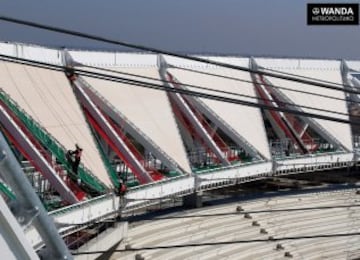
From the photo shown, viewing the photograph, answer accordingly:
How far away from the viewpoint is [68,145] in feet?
27.1

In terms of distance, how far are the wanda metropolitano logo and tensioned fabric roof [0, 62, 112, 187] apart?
378 cm

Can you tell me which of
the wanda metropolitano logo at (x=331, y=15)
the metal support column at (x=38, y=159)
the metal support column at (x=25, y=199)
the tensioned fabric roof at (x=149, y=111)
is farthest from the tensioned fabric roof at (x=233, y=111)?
the metal support column at (x=25, y=199)

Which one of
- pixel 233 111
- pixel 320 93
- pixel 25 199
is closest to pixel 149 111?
pixel 233 111

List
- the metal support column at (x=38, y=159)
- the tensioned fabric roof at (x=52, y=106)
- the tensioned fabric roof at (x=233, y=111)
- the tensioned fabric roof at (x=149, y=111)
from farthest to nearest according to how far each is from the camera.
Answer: the tensioned fabric roof at (x=233, y=111) < the tensioned fabric roof at (x=149, y=111) < the tensioned fabric roof at (x=52, y=106) < the metal support column at (x=38, y=159)

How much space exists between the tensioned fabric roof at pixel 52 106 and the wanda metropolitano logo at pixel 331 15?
12.4 ft

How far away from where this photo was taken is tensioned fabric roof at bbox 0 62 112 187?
27.2 ft

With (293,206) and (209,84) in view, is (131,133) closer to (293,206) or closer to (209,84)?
(209,84)

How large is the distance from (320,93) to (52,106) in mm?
8701

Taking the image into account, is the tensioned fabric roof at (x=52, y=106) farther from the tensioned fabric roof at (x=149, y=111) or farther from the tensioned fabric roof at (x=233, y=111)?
the tensioned fabric roof at (x=233, y=111)

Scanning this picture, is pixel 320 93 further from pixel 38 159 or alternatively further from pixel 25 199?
pixel 25 199

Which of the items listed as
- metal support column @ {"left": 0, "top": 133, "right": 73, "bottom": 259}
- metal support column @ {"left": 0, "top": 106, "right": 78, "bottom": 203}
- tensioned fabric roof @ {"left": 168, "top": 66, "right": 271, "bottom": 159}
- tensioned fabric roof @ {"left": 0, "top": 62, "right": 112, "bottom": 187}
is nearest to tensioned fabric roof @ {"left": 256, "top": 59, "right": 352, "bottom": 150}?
tensioned fabric roof @ {"left": 168, "top": 66, "right": 271, "bottom": 159}

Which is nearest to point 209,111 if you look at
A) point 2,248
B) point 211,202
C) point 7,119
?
point 211,202

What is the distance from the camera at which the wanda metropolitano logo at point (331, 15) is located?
945 centimetres

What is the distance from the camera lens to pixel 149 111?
1105 centimetres
